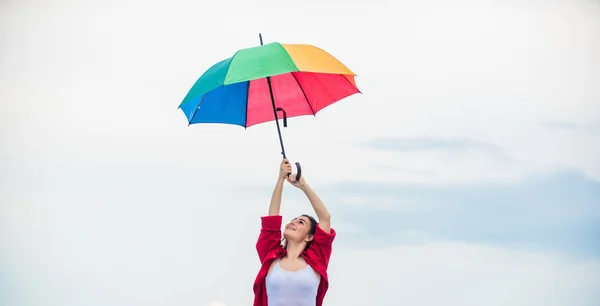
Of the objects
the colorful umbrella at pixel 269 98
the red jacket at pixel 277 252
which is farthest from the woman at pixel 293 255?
the colorful umbrella at pixel 269 98

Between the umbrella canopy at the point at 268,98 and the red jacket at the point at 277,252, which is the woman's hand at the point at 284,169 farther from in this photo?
the umbrella canopy at the point at 268,98

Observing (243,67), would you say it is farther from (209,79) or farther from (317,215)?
(317,215)

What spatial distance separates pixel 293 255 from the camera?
8438 millimetres

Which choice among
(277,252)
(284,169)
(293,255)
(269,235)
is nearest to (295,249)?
(293,255)

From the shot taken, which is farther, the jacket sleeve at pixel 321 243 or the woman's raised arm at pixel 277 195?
the woman's raised arm at pixel 277 195

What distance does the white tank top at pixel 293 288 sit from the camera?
27.0 feet

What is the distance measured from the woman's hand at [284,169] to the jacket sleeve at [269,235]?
0.36 metres

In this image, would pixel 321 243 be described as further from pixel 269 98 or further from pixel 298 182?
pixel 269 98

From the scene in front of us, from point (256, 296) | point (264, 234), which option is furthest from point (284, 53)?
point (256, 296)

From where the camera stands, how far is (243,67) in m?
8.16

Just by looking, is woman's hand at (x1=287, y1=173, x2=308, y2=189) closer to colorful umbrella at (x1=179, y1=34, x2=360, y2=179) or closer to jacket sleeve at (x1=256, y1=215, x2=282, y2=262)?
jacket sleeve at (x1=256, y1=215, x2=282, y2=262)

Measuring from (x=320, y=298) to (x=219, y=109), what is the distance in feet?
6.65

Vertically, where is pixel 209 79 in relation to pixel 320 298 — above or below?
above

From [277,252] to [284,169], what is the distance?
73 centimetres
